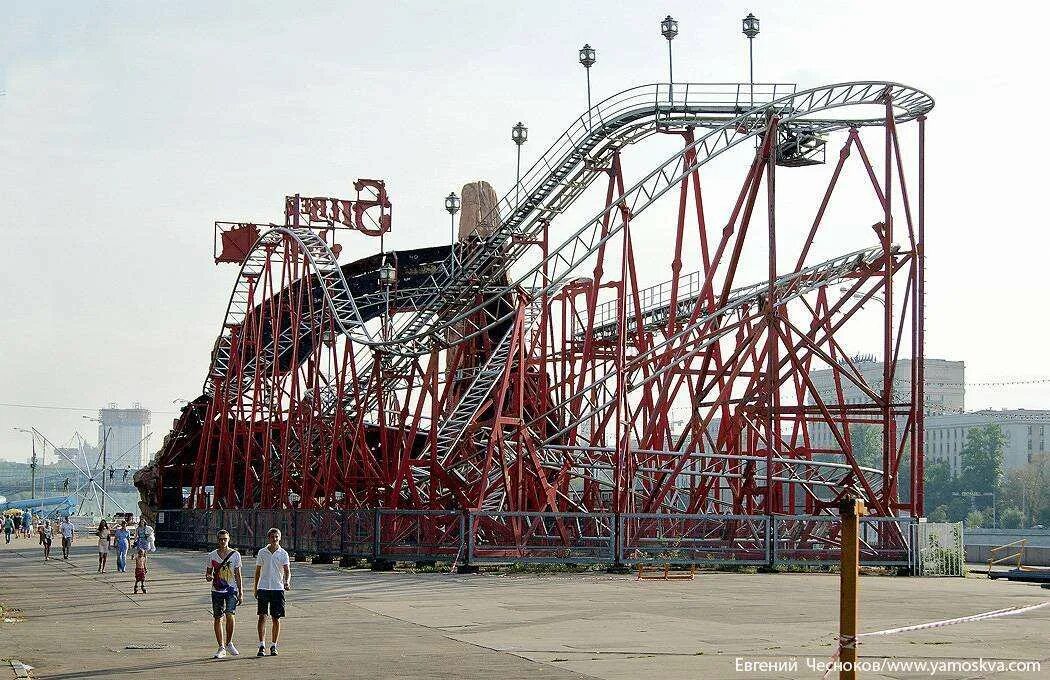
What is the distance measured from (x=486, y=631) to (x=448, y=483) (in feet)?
64.8

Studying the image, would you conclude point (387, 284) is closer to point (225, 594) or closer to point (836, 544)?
point (836, 544)

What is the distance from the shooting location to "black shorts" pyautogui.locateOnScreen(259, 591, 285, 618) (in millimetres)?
17562

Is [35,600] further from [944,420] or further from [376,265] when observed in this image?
[944,420]

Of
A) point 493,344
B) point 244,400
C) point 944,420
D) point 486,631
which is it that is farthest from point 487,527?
point 944,420

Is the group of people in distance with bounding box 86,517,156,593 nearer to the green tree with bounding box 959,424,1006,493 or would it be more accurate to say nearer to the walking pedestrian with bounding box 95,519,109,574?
the walking pedestrian with bounding box 95,519,109,574

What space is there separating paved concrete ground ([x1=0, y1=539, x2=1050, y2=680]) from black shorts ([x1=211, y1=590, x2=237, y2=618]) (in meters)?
0.56

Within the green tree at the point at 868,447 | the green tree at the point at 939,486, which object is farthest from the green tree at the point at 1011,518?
the green tree at the point at 868,447

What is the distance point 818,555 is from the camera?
121ft

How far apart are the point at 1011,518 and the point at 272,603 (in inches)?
4269

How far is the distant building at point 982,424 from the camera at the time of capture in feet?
481

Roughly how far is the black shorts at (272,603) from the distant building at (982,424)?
135 metres

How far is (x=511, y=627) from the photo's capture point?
20656 mm

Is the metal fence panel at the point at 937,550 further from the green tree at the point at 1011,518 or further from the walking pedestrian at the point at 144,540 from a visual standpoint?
the green tree at the point at 1011,518

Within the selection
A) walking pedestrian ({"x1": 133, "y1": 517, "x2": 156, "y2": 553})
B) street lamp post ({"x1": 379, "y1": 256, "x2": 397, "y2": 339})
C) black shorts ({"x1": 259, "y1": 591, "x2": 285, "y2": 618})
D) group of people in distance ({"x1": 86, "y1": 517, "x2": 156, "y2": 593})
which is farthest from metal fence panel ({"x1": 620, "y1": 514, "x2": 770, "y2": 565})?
black shorts ({"x1": 259, "y1": 591, "x2": 285, "y2": 618})
